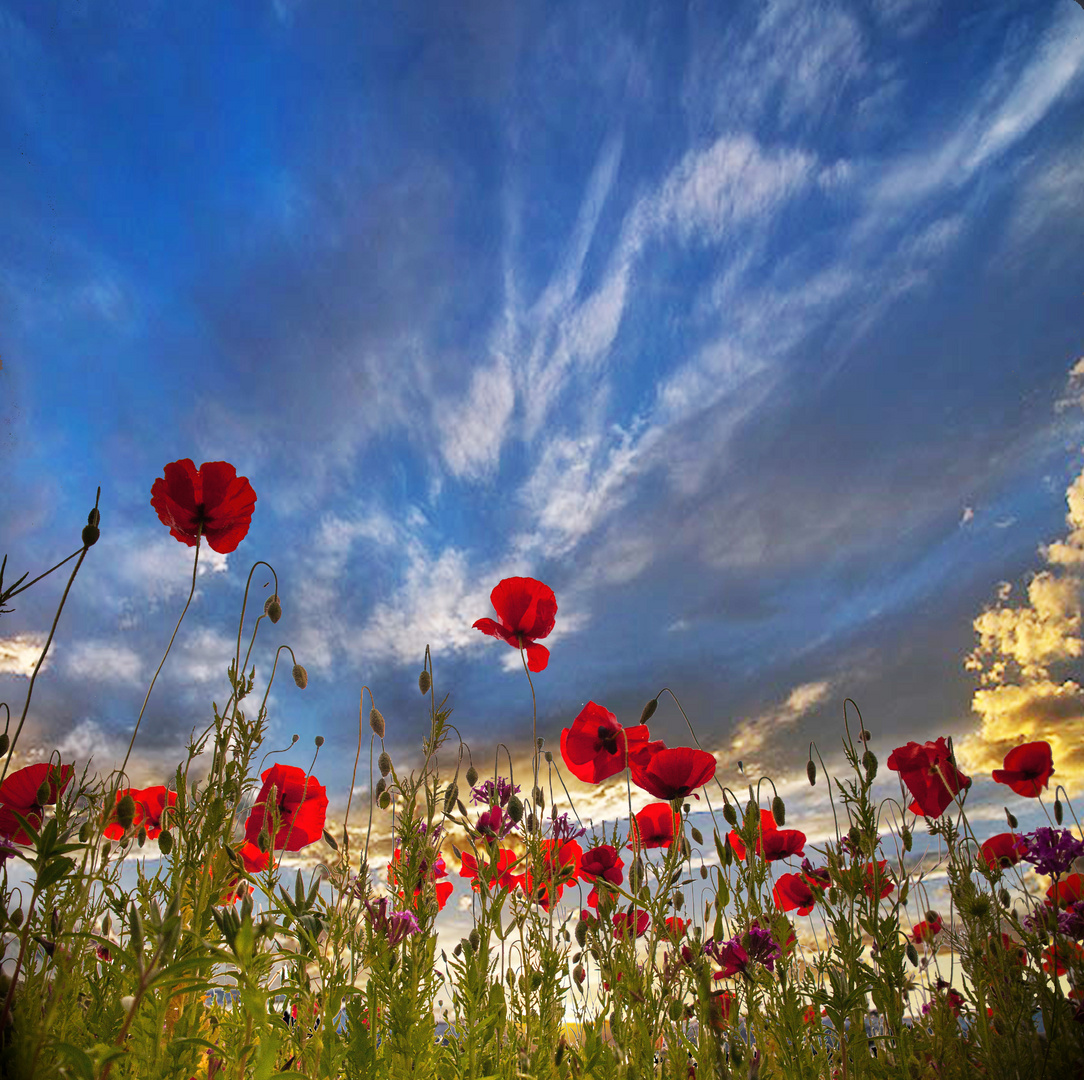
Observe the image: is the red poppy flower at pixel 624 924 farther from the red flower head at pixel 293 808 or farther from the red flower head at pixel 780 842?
the red flower head at pixel 293 808

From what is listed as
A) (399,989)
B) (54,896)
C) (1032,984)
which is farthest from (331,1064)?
(1032,984)

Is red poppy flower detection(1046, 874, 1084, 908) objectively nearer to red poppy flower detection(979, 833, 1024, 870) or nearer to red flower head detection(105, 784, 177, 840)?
red poppy flower detection(979, 833, 1024, 870)

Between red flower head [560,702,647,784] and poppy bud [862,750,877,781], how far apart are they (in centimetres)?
85

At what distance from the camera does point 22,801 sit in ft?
7.57

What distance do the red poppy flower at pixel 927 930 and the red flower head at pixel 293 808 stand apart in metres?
4.21

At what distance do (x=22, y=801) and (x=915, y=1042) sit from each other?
4.11 metres

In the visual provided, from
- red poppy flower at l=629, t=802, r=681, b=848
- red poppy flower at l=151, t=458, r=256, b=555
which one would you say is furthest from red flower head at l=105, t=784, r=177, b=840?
red poppy flower at l=629, t=802, r=681, b=848

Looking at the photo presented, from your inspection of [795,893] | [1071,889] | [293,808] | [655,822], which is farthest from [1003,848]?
[293,808]

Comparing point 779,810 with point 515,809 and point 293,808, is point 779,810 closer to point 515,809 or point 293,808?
point 515,809

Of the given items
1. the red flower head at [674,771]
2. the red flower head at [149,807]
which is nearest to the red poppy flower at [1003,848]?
the red flower head at [674,771]

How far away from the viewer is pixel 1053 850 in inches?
161

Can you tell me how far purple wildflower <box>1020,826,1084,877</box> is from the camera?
404 centimetres

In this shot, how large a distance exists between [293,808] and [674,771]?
139 cm

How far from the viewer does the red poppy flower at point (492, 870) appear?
80.8 inches
